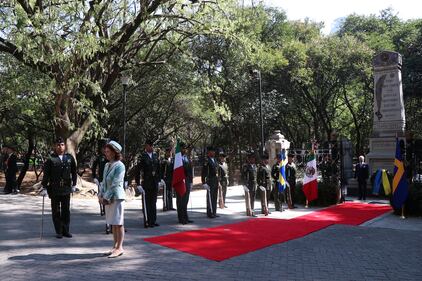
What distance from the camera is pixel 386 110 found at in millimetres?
17750

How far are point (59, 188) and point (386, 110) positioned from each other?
1393 cm

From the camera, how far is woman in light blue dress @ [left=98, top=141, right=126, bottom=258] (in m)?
6.91

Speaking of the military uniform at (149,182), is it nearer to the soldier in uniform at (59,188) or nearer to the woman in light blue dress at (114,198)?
the soldier in uniform at (59,188)

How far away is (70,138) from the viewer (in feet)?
54.9

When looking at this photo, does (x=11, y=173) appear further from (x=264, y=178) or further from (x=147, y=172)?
(x=264, y=178)

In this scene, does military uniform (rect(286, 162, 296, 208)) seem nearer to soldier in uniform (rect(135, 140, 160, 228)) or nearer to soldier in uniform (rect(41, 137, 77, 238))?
soldier in uniform (rect(135, 140, 160, 228))

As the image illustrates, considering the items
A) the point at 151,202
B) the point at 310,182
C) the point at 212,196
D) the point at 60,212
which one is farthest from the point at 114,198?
the point at 310,182

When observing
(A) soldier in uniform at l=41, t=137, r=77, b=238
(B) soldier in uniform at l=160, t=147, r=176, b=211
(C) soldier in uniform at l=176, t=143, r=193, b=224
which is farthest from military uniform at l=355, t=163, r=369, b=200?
(A) soldier in uniform at l=41, t=137, r=77, b=238

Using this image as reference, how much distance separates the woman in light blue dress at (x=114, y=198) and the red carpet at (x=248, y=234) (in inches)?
47.5

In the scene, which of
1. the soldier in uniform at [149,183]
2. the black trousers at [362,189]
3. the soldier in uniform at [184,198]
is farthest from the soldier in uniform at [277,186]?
the black trousers at [362,189]

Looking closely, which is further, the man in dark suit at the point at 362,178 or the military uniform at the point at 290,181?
the man in dark suit at the point at 362,178

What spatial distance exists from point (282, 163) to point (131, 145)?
59.3ft

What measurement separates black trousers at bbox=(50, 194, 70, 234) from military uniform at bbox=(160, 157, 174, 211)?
4.55 meters

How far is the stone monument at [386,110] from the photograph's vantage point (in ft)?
56.8
